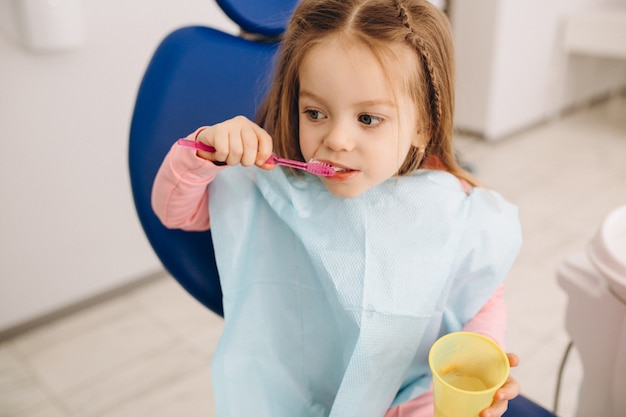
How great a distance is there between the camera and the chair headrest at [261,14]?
879 mm

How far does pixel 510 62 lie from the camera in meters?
2.94

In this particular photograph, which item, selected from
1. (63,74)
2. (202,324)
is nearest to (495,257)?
(202,324)

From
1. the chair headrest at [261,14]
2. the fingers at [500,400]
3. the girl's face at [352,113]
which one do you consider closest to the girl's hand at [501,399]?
the fingers at [500,400]

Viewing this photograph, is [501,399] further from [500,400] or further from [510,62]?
[510,62]

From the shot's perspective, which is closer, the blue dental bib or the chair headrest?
the blue dental bib

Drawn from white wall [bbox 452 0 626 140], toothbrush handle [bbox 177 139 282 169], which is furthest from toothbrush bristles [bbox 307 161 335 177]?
white wall [bbox 452 0 626 140]

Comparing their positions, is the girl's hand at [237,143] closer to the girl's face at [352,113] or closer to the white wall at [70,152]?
the girl's face at [352,113]

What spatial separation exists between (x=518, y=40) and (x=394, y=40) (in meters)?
2.52

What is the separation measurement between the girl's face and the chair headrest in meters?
0.23

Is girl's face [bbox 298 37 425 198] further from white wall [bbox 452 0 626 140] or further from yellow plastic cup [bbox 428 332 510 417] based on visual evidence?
white wall [bbox 452 0 626 140]

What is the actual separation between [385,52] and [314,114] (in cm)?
11

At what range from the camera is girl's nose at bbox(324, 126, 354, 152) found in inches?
26.4

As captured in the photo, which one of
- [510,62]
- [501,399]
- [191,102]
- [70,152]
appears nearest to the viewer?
[501,399]

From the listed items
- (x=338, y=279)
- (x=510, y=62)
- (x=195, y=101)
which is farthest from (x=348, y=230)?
(x=510, y=62)
